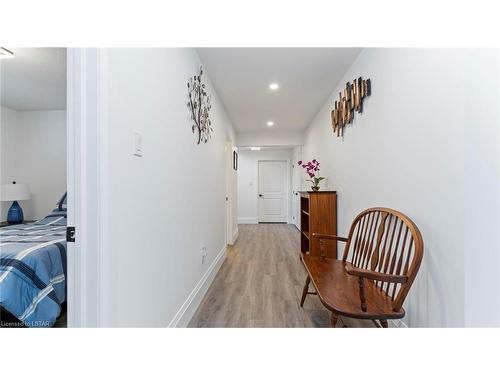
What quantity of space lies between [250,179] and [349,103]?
4.90m

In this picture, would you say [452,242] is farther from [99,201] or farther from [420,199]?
[99,201]

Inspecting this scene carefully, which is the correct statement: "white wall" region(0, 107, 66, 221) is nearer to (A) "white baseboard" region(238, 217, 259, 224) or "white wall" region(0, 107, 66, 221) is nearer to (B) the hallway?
(B) the hallway

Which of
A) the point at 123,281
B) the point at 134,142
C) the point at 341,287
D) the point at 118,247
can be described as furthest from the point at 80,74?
the point at 341,287

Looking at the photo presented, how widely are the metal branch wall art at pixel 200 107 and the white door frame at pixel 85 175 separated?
1.14 meters

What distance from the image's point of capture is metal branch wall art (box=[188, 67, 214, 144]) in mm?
2131

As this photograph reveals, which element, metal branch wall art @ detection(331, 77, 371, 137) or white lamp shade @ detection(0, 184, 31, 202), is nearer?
metal branch wall art @ detection(331, 77, 371, 137)

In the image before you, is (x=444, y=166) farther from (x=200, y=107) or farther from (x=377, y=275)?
(x=200, y=107)

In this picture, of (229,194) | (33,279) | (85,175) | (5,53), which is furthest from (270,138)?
(85,175)

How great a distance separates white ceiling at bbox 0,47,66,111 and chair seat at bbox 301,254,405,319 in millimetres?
2855

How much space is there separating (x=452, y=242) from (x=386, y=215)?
46 cm

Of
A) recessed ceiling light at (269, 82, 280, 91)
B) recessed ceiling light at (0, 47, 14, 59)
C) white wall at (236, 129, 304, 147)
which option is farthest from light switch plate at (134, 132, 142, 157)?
white wall at (236, 129, 304, 147)

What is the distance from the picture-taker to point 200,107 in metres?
2.39
